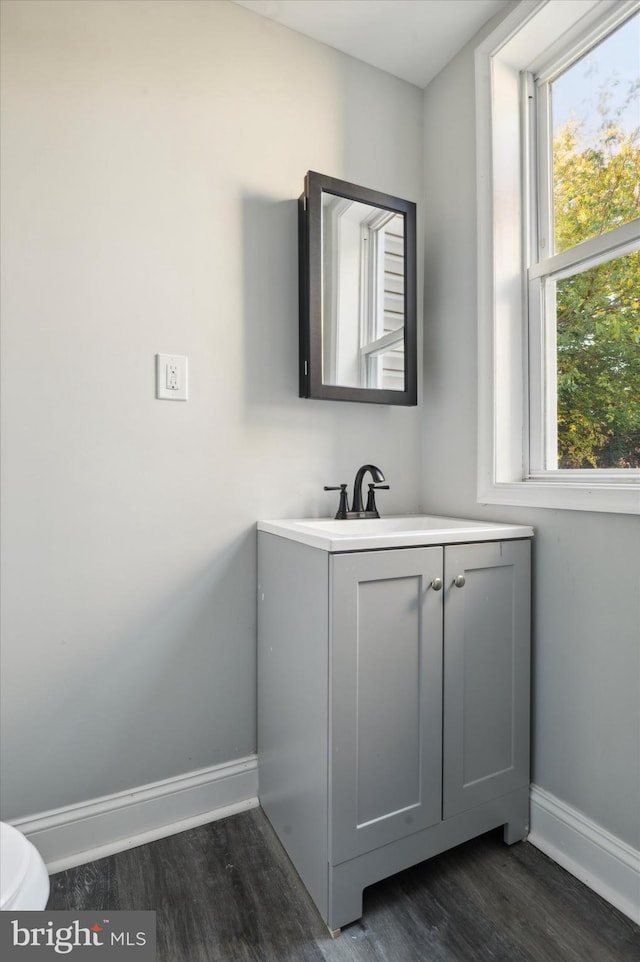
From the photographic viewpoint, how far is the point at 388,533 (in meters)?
1.22

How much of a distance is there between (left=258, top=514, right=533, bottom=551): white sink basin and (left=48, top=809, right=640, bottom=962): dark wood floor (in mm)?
817

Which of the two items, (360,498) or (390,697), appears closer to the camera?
(390,697)

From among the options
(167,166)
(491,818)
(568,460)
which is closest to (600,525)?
(568,460)

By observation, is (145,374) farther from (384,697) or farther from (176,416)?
(384,697)

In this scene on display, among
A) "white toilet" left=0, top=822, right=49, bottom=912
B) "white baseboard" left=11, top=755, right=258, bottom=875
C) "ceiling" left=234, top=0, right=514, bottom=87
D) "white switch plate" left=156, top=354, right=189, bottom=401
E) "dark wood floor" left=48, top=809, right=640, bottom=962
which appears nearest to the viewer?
"white toilet" left=0, top=822, right=49, bottom=912

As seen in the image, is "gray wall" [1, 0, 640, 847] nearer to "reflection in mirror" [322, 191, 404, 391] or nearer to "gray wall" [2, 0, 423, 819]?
"gray wall" [2, 0, 423, 819]

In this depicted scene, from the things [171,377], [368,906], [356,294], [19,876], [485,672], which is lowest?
[368,906]

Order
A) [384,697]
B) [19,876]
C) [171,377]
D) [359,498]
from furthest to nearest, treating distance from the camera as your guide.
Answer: [359,498]
[171,377]
[384,697]
[19,876]

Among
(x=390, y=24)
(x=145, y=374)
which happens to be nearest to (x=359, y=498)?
(x=145, y=374)

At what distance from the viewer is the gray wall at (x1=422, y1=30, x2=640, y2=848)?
118 centimetres

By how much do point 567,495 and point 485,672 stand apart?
0.50 metres

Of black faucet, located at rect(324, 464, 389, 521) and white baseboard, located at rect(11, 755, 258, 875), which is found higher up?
black faucet, located at rect(324, 464, 389, 521)

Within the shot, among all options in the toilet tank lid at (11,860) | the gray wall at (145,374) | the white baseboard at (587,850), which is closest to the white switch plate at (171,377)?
the gray wall at (145,374)

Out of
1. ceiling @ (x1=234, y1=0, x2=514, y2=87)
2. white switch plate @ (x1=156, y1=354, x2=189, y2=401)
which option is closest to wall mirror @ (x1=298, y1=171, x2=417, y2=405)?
white switch plate @ (x1=156, y1=354, x2=189, y2=401)
